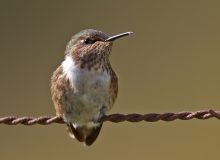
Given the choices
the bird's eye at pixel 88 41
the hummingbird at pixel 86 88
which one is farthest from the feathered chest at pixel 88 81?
the bird's eye at pixel 88 41

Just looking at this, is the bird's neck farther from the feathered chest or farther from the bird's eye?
the bird's eye

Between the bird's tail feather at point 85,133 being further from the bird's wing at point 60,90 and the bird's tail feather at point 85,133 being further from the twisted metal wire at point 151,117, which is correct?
the twisted metal wire at point 151,117

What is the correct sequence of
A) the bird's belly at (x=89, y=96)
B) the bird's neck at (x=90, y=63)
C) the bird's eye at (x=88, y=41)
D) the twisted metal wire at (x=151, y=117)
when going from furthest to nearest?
the bird's eye at (x=88, y=41)
the bird's neck at (x=90, y=63)
the bird's belly at (x=89, y=96)
the twisted metal wire at (x=151, y=117)

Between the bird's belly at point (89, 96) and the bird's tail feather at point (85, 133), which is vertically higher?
the bird's belly at point (89, 96)

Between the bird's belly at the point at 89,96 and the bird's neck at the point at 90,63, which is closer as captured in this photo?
the bird's belly at the point at 89,96

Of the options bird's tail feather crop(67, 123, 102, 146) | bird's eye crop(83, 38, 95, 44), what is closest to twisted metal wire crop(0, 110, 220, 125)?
bird's tail feather crop(67, 123, 102, 146)

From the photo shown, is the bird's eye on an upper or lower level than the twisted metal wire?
upper

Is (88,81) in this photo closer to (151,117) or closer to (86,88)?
(86,88)

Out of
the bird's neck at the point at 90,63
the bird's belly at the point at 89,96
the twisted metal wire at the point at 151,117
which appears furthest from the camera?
the bird's neck at the point at 90,63
